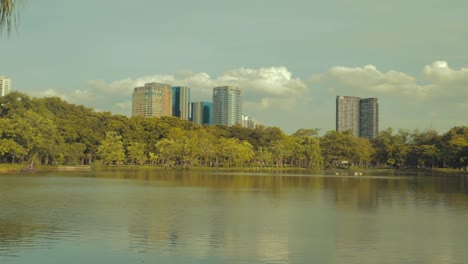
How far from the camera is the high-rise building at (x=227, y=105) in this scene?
536 feet

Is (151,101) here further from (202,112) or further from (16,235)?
(16,235)

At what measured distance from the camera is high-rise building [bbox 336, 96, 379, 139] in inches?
6417

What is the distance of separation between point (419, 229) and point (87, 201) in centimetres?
1242

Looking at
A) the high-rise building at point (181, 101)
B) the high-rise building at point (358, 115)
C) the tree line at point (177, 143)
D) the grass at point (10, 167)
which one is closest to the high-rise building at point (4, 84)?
the tree line at point (177, 143)

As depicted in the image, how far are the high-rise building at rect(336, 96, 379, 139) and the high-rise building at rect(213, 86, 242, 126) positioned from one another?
33730 mm

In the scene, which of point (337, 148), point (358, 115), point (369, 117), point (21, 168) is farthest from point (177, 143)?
point (358, 115)

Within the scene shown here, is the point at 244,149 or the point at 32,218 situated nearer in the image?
the point at 32,218

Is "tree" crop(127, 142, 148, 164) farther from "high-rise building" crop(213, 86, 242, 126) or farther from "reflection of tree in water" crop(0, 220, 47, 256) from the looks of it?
"high-rise building" crop(213, 86, 242, 126)

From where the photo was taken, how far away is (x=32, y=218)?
47.9ft

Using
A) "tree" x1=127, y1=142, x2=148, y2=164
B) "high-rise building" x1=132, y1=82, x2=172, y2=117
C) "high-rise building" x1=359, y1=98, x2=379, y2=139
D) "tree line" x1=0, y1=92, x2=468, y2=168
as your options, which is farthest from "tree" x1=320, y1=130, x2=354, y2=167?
"high-rise building" x1=359, y1=98, x2=379, y2=139

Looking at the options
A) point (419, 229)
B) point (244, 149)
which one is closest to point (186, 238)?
point (419, 229)

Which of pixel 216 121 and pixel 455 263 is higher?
pixel 216 121

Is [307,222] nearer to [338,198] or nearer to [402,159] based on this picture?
[338,198]

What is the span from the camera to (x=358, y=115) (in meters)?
167
